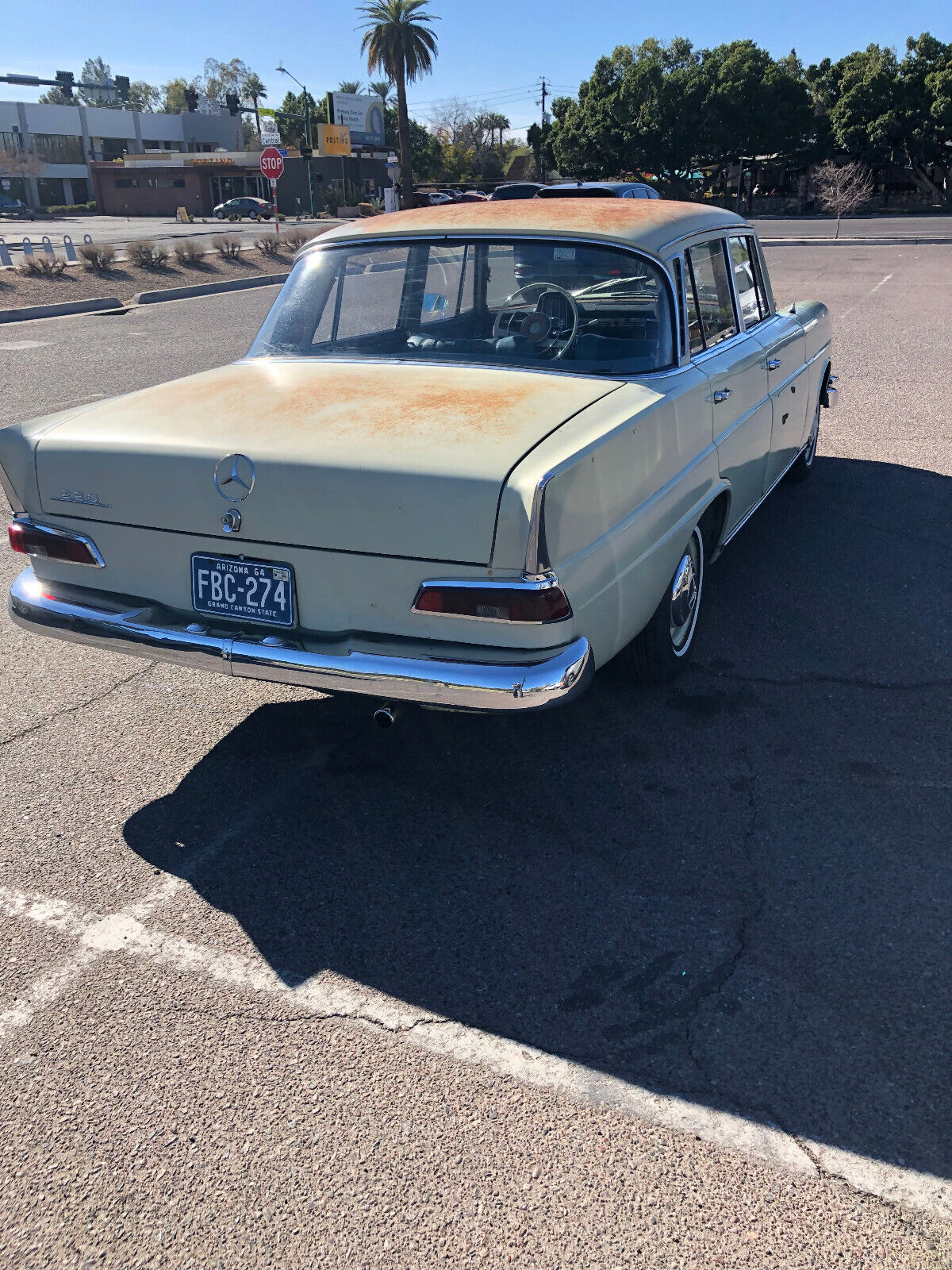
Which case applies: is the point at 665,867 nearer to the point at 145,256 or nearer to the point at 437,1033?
the point at 437,1033

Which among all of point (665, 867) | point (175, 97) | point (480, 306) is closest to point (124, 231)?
point (480, 306)

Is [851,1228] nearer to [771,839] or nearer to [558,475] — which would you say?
[771,839]

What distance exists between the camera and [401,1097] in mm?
2242

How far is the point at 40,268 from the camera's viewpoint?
2203 centimetres

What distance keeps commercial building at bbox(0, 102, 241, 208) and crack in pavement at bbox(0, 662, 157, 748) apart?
272ft

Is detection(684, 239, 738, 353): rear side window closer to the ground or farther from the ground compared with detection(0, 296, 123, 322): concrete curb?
farther from the ground

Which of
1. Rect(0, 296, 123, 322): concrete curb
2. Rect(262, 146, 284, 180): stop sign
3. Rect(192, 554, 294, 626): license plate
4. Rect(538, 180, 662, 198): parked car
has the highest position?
Rect(262, 146, 284, 180): stop sign

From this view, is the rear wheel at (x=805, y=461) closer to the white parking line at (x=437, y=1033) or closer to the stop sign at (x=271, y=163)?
the white parking line at (x=437, y=1033)

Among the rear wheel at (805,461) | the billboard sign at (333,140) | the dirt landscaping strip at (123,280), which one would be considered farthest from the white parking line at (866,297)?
the billboard sign at (333,140)

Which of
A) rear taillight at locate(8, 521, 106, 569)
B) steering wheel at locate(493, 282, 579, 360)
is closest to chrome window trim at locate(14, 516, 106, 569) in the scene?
rear taillight at locate(8, 521, 106, 569)

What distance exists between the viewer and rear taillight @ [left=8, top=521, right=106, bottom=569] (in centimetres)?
324

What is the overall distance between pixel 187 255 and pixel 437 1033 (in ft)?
86.9

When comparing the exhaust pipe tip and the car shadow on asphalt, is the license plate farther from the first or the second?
the car shadow on asphalt

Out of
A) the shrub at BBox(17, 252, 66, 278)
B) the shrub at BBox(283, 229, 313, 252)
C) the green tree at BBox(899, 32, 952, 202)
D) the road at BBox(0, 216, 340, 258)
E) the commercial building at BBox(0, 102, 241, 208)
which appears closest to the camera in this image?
the shrub at BBox(17, 252, 66, 278)
